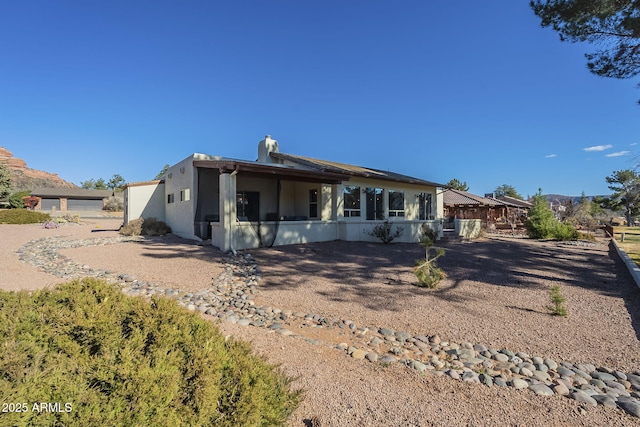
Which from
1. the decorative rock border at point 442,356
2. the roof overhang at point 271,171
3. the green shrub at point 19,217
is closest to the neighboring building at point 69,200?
the green shrub at point 19,217

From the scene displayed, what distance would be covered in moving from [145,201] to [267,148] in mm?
7651

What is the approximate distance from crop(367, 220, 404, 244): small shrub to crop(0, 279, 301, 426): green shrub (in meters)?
11.9

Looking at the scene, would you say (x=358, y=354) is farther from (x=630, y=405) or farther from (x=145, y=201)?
(x=145, y=201)

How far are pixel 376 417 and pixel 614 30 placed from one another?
12.9 meters

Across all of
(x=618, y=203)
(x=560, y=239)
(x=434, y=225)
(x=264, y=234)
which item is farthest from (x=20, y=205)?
(x=618, y=203)

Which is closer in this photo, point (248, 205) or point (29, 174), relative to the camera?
point (248, 205)

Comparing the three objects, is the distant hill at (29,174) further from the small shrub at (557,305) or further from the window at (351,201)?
the small shrub at (557,305)

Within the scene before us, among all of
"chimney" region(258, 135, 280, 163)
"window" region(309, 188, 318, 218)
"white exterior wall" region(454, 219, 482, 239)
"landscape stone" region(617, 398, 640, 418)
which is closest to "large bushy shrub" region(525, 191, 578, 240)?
"white exterior wall" region(454, 219, 482, 239)

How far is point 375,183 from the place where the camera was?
1683 centimetres

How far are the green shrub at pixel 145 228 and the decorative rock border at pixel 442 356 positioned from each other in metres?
10.3

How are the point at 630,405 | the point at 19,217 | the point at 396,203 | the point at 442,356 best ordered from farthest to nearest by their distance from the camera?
1. the point at 19,217
2. the point at 396,203
3. the point at 442,356
4. the point at 630,405

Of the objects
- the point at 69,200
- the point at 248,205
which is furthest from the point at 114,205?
the point at 248,205

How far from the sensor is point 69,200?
46.9m

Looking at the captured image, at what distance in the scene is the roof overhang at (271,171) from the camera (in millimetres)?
10805
